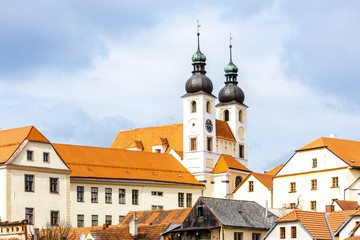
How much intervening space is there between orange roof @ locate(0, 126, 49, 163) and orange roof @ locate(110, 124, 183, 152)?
36271 millimetres

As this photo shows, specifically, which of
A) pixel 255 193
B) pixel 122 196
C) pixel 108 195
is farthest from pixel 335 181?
pixel 108 195

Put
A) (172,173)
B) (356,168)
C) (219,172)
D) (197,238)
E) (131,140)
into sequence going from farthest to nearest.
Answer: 1. (131,140)
2. (219,172)
3. (172,173)
4. (356,168)
5. (197,238)

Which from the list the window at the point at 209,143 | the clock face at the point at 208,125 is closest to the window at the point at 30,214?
the window at the point at 209,143

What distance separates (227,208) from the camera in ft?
258

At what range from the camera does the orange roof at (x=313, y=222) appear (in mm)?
69919

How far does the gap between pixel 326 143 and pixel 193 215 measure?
74.2 feet

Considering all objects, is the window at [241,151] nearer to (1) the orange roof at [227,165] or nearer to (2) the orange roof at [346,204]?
(1) the orange roof at [227,165]

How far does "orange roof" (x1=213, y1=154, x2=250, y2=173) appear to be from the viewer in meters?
125

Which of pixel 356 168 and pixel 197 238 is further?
pixel 356 168

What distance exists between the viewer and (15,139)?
94.2 m

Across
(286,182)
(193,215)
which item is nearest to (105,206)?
(286,182)

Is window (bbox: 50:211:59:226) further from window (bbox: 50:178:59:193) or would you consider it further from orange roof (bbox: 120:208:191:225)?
orange roof (bbox: 120:208:191:225)

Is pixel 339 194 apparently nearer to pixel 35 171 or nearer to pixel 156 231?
pixel 156 231

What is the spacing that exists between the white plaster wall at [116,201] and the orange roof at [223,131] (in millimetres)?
20031
